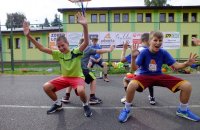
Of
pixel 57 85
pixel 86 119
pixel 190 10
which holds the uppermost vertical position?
pixel 190 10

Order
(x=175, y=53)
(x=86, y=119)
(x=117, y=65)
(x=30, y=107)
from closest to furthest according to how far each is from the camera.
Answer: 1. (x=86, y=119)
2. (x=30, y=107)
3. (x=117, y=65)
4. (x=175, y=53)

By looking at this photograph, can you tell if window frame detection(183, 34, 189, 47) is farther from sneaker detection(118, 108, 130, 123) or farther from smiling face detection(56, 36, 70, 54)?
sneaker detection(118, 108, 130, 123)

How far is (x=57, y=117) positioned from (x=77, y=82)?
694mm

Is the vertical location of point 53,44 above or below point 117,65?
above

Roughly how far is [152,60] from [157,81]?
367 millimetres

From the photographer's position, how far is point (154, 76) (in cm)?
439

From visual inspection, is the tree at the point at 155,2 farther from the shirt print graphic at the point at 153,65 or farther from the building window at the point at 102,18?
the shirt print graphic at the point at 153,65

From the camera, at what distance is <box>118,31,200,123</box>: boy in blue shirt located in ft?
13.8

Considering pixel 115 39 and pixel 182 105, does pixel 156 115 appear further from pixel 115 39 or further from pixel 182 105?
pixel 115 39

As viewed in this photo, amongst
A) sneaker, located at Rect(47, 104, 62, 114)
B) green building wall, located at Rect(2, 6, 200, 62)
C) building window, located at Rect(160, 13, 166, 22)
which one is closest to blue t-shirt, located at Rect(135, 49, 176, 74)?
sneaker, located at Rect(47, 104, 62, 114)

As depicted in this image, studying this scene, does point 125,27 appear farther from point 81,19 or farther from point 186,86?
point 186,86

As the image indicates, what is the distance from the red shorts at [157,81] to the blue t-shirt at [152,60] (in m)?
0.11

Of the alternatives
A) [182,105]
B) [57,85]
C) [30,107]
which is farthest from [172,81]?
[30,107]

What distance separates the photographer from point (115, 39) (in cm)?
1327
